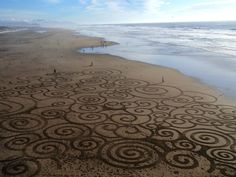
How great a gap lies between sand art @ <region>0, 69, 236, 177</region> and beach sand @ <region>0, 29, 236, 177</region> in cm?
2

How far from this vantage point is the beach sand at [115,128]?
4.02 metres

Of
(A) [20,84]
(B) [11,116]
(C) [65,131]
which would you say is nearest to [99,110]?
(C) [65,131]

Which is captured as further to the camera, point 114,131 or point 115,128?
point 115,128

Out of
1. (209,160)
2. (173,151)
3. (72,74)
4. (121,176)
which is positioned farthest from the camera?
(72,74)

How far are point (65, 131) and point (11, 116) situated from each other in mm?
1699

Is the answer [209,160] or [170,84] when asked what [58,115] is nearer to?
[209,160]

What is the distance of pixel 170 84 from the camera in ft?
30.2

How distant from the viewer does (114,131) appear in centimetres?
529

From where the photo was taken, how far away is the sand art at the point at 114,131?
4.07 meters

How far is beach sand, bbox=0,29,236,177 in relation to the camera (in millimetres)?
4023

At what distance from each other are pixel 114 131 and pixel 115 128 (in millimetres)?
154

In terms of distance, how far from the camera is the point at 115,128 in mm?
5441

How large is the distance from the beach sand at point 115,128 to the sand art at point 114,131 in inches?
0.6

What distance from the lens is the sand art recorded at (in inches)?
160
